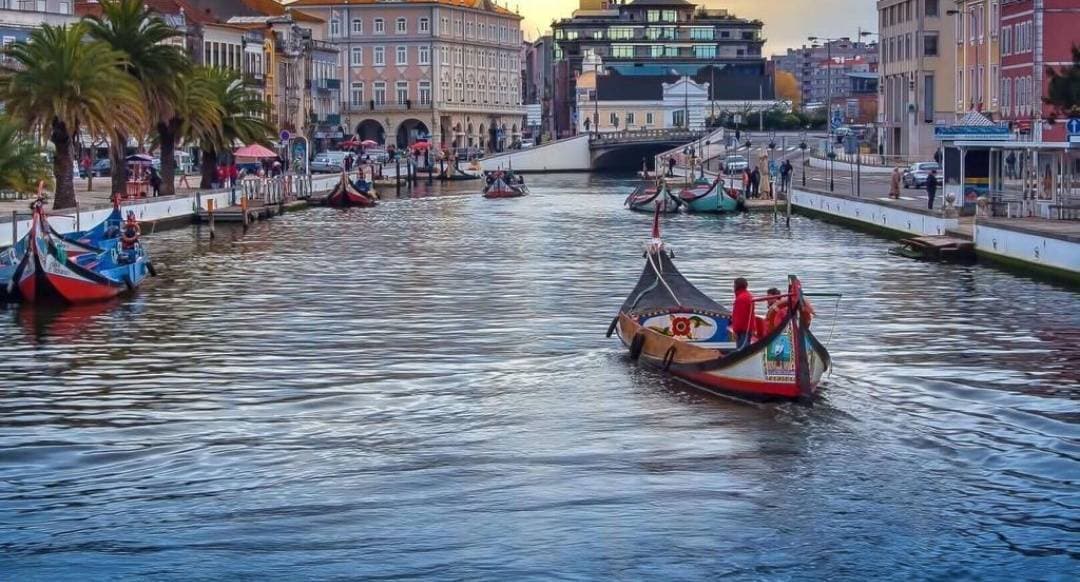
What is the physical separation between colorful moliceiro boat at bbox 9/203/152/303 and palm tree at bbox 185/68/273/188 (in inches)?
1533

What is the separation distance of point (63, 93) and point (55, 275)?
23.7m

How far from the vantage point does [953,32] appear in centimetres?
12400

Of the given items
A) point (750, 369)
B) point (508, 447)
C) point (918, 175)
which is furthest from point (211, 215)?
point (508, 447)

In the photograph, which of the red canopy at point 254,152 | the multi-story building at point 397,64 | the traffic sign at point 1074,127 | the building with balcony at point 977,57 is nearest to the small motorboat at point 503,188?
the red canopy at point 254,152

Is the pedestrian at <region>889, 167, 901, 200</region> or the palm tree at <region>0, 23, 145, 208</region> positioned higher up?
the palm tree at <region>0, 23, 145, 208</region>

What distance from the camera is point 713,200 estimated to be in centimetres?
8888

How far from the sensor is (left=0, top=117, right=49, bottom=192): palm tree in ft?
210

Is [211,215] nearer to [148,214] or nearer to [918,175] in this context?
[148,214]

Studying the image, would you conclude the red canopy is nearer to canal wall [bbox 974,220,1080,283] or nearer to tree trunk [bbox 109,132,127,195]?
tree trunk [bbox 109,132,127,195]

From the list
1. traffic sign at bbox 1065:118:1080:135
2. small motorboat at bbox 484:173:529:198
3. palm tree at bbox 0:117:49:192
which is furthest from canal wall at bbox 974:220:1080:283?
small motorboat at bbox 484:173:529:198

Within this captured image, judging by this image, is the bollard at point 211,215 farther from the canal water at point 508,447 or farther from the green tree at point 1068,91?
the green tree at point 1068,91

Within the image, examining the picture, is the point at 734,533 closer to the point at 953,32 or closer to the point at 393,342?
the point at 393,342

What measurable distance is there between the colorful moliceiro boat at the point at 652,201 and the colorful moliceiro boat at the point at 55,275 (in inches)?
1714

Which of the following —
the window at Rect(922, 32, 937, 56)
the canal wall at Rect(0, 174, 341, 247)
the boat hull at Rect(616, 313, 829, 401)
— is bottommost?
the boat hull at Rect(616, 313, 829, 401)
